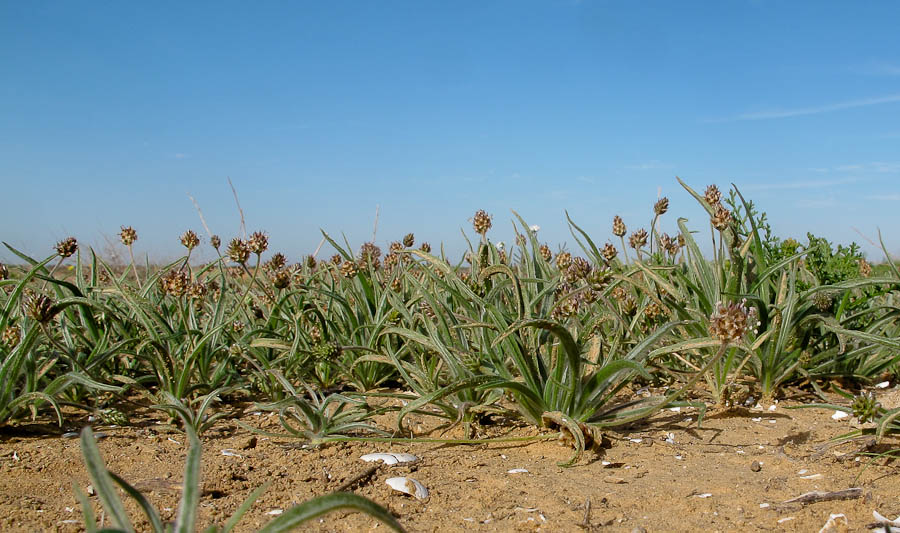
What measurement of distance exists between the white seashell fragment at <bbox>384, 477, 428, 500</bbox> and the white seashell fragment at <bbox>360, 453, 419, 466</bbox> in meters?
0.20

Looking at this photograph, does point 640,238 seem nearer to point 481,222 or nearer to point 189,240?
point 481,222

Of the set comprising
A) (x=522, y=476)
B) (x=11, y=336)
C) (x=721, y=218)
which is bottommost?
(x=522, y=476)

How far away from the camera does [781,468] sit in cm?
231

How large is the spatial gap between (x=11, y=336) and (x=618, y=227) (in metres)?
3.16

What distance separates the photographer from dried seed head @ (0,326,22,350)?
9.18 ft

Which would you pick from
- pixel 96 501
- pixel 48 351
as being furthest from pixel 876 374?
pixel 48 351

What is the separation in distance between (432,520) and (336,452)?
2.35 ft

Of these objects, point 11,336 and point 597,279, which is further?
point 597,279

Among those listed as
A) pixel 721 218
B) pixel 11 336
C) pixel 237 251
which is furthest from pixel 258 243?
pixel 721 218

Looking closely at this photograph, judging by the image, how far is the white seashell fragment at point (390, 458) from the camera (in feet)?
7.80

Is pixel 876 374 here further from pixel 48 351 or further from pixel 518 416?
pixel 48 351

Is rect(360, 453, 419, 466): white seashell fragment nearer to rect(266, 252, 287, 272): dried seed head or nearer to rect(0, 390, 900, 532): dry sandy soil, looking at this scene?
rect(0, 390, 900, 532): dry sandy soil

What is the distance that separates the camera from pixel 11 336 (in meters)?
2.81

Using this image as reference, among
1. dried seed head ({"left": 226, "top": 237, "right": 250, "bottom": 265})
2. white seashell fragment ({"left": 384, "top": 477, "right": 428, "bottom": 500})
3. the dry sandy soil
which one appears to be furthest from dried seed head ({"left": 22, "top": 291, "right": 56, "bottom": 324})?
white seashell fragment ({"left": 384, "top": 477, "right": 428, "bottom": 500})
